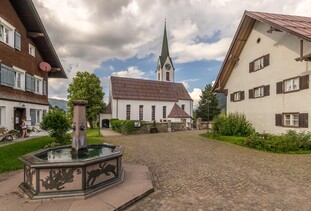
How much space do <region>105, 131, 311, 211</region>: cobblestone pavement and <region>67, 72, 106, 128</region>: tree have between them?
2988 centimetres

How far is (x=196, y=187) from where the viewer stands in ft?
20.7

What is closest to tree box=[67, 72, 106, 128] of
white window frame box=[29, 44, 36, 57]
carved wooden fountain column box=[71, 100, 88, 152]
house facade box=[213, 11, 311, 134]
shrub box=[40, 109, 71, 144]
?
white window frame box=[29, 44, 36, 57]

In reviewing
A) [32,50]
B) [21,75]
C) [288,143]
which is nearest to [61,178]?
[288,143]

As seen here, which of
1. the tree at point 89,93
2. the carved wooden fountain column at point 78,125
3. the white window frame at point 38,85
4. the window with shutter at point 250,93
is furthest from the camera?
the tree at point 89,93

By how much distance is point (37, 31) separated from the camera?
19.2m

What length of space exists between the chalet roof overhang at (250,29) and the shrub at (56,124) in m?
15.3

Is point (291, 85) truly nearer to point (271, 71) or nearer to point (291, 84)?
point (291, 84)

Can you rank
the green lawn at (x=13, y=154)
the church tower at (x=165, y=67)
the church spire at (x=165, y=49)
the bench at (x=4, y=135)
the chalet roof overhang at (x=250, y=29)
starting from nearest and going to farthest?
the green lawn at (x=13, y=154) < the chalet roof overhang at (x=250, y=29) < the bench at (x=4, y=135) < the church tower at (x=165, y=67) < the church spire at (x=165, y=49)

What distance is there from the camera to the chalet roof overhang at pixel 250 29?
1306cm

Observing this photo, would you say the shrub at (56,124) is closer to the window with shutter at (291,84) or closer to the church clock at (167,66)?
the window with shutter at (291,84)

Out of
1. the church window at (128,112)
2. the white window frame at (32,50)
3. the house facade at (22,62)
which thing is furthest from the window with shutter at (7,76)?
the church window at (128,112)

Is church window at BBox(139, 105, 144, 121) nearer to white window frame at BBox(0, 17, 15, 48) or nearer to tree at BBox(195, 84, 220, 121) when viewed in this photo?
tree at BBox(195, 84, 220, 121)

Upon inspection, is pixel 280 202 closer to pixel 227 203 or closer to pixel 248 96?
pixel 227 203

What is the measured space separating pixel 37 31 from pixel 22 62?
3521mm
